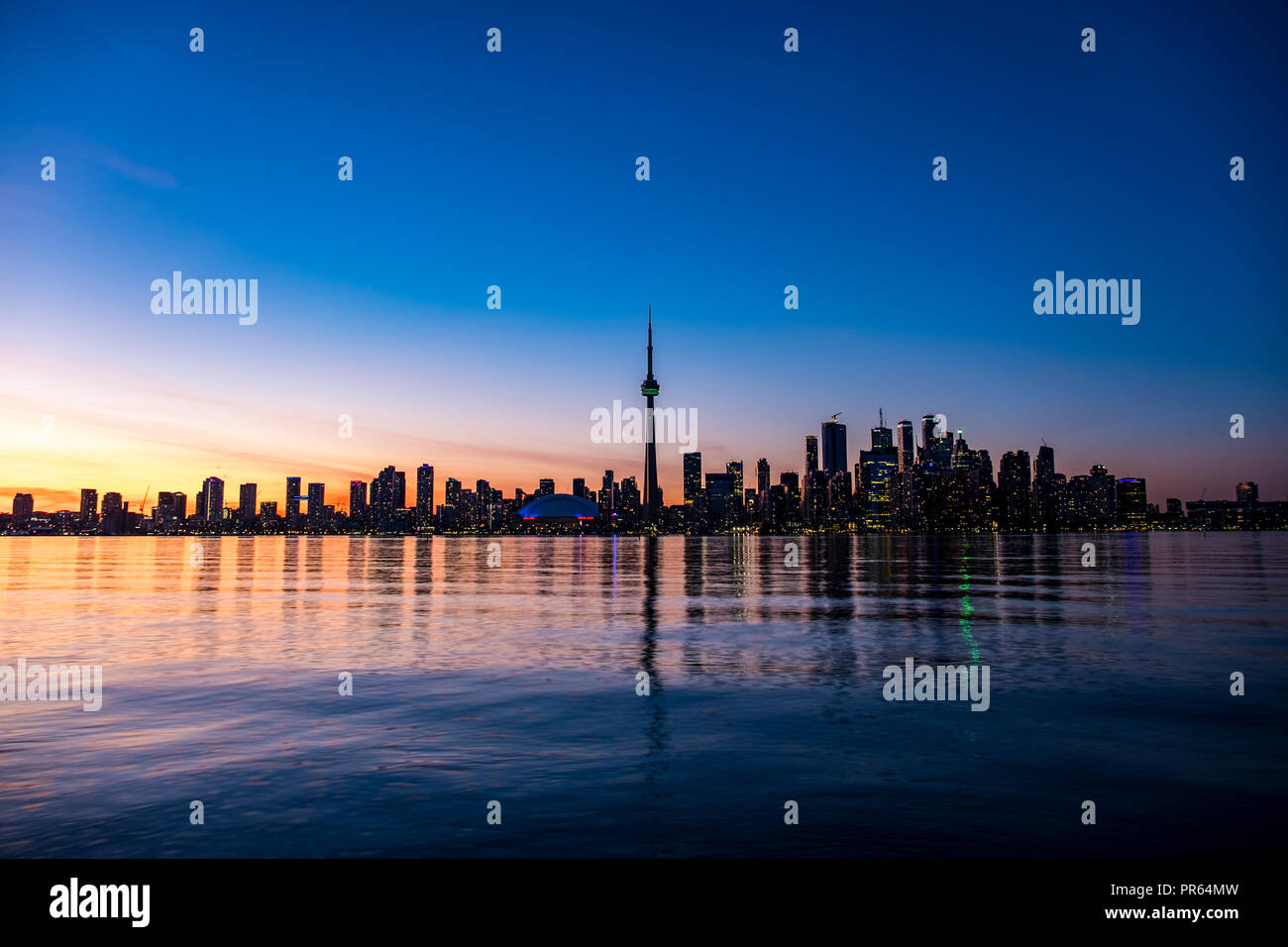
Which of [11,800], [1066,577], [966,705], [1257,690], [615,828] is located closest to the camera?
[615,828]

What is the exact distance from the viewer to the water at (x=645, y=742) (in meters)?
12.6

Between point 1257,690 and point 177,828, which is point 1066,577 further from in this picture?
point 177,828

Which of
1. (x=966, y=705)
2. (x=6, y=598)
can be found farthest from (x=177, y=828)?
(x=6, y=598)

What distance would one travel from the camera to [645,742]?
18438mm

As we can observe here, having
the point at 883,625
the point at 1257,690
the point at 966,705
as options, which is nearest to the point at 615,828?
the point at 966,705

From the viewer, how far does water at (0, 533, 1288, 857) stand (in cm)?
1259
